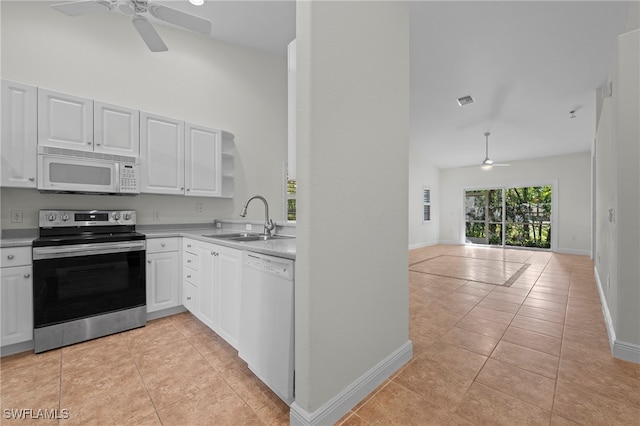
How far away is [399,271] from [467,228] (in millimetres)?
8262

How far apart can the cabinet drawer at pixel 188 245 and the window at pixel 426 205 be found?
721 cm

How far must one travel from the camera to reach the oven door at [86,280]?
209cm

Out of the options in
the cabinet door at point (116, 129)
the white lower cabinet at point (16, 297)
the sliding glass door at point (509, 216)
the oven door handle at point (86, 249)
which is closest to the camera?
the white lower cabinet at point (16, 297)

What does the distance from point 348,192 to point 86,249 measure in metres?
2.37

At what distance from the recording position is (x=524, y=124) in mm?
5441

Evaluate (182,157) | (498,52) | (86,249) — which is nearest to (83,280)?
(86,249)

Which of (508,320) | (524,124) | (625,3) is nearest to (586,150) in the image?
(524,124)

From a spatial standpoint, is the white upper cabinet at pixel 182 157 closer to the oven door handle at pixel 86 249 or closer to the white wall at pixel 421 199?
the oven door handle at pixel 86 249

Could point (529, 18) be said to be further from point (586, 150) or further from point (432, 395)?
point (586, 150)

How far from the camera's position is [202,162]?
340cm

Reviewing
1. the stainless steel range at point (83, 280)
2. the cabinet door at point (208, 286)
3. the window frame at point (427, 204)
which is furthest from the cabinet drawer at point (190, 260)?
the window frame at point (427, 204)

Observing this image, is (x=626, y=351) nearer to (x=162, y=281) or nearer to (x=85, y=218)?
(x=162, y=281)

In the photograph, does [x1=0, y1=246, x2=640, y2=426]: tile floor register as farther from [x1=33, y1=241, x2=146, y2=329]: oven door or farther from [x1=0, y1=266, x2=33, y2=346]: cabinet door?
[x1=33, y1=241, x2=146, y2=329]: oven door

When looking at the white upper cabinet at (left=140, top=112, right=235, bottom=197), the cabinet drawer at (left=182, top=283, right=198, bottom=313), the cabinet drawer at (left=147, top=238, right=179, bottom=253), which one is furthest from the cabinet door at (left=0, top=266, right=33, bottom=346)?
the white upper cabinet at (left=140, top=112, right=235, bottom=197)
